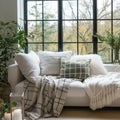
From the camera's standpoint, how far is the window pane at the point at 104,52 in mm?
5324

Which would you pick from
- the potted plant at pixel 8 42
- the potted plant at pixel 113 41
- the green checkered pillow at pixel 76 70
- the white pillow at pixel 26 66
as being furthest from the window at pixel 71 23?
the white pillow at pixel 26 66

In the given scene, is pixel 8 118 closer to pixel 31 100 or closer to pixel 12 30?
pixel 31 100

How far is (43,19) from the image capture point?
5.39m

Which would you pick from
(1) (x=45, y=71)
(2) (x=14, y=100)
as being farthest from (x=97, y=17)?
(2) (x=14, y=100)

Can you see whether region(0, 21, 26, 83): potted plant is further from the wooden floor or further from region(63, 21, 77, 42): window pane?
the wooden floor

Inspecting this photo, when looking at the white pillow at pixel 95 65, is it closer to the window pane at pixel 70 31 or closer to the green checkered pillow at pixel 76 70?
the green checkered pillow at pixel 76 70

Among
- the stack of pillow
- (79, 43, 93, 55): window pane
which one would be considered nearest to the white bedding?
the stack of pillow

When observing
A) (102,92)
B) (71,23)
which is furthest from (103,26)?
(102,92)

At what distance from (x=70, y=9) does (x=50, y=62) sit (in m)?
1.19

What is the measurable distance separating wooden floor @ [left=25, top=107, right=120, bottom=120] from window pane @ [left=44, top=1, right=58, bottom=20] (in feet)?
6.27

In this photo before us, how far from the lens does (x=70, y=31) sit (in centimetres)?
537

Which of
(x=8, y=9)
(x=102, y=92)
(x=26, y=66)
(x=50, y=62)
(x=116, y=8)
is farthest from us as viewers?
(x=116, y=8)

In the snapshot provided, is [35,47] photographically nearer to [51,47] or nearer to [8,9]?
[51,47]

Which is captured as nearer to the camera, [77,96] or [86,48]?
[77,96]
